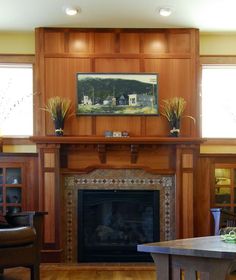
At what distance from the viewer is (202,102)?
6590mm

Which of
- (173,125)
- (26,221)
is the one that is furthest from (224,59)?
(26,221)

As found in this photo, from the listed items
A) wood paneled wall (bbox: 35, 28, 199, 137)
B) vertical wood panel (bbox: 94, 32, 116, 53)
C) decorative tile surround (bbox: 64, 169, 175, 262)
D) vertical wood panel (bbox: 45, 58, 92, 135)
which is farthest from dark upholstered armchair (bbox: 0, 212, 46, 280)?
vertical wood panel (bbox: 94, 32, 116, 53)

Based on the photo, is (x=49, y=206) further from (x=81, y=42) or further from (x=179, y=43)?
(x=179, y=43)

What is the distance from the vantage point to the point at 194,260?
11.0 ft

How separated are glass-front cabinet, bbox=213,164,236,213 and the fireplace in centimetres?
77

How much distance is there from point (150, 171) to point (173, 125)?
2.12 ft

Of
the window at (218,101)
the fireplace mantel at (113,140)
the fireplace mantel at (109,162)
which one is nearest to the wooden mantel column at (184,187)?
the fireplace mantel at (109,162)

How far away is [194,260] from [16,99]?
3913mm

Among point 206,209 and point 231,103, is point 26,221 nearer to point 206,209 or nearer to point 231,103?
point 206,209

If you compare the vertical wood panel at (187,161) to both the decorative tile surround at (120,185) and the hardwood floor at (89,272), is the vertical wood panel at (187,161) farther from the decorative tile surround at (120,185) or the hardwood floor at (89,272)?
the hardwood floor at (89,272)

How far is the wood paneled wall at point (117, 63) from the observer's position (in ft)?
20.4

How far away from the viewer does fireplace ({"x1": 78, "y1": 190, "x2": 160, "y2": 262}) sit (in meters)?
6.12

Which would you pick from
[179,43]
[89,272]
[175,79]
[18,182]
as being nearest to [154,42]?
[179,43]

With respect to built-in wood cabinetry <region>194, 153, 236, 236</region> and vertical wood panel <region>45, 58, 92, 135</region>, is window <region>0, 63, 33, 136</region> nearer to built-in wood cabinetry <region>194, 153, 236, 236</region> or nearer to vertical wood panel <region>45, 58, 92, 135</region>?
vertical wood panel <region>45, 58, 92, 135</region>
